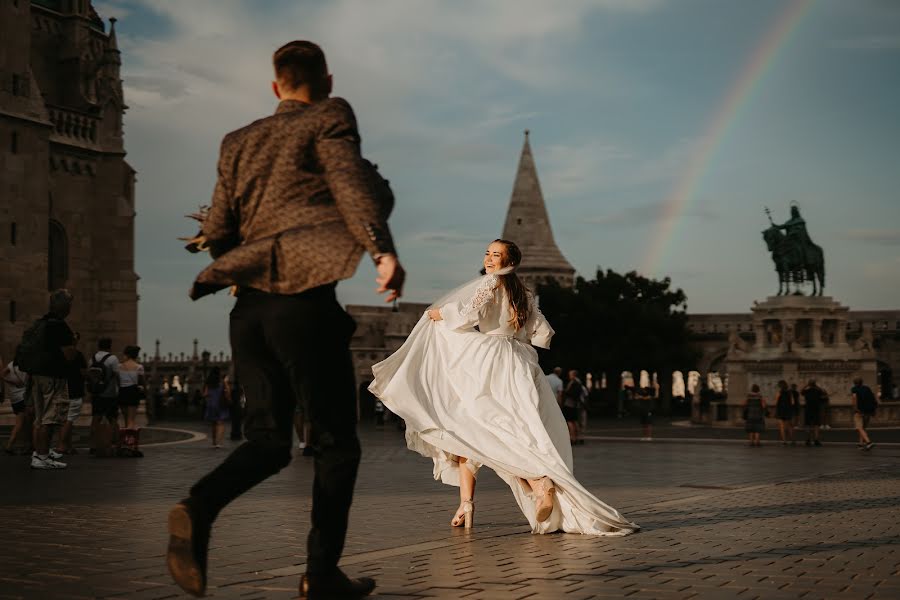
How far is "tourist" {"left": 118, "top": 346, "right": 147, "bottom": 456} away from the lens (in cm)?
1775

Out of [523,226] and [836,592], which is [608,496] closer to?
[836,592]

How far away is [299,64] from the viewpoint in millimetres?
5152

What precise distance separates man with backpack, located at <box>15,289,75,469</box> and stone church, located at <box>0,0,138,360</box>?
24.5 meters

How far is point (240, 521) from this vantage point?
8648mm

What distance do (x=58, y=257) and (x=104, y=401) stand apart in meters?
27.0

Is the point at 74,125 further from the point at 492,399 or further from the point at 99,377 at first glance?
the point at 492,399

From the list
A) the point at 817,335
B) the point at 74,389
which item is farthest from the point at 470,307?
the point at 817,335

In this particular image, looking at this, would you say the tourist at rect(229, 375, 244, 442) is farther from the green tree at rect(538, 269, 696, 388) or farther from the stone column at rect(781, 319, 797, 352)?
the green tree at rect(538, 269, 696, 388)

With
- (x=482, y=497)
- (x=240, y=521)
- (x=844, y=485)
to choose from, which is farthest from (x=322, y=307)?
(x=844, y=485)

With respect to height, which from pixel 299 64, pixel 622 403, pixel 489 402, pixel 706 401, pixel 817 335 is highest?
pixel 817 335

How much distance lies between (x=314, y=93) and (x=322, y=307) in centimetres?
94

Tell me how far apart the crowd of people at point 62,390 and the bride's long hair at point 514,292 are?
6613 millimetres

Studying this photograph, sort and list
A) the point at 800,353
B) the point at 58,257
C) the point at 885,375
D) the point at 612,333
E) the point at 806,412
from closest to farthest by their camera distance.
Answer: the point at 806,412 → the point at 58,257 → the point at 800,353 → the point at 612,333 → the point at 885,375

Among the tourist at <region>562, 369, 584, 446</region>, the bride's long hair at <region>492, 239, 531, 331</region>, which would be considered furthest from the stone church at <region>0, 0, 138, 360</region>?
the bride's long hair at <region>492, 239, 531, 331</region>
